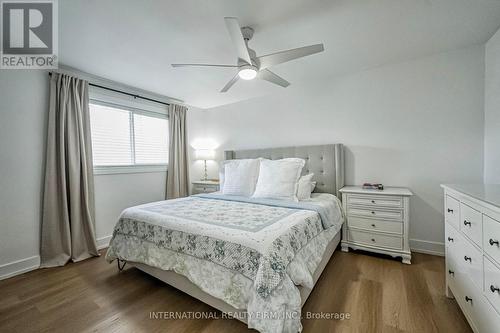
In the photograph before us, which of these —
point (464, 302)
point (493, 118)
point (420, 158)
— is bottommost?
point (464, 302)

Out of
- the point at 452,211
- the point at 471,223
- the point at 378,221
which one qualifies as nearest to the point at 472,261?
the point at 471,223

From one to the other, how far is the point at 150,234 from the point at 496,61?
3.65 m

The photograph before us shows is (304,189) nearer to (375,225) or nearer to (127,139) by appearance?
(375,225)

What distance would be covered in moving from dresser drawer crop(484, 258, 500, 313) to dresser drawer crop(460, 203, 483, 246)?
14 centimetres

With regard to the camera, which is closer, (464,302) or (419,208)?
(464,302)

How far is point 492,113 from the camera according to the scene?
2016 millimetres

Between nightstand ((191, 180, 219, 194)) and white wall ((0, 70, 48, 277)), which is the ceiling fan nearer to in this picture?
white wall ((0, 70, 48, 277))

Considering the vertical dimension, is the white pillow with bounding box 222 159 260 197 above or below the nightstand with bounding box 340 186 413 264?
above

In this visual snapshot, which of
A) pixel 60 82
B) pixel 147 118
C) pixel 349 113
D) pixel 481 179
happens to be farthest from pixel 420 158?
pixel 60 82

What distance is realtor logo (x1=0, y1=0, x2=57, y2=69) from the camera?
5.21 ft

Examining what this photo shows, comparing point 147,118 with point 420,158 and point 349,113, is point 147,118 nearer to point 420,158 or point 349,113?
point 349,113

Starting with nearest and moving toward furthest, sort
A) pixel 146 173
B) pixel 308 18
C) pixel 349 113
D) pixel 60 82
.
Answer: pixel 308 18 < pixel 60 82 < pixel 349 113 < pixel 146 173

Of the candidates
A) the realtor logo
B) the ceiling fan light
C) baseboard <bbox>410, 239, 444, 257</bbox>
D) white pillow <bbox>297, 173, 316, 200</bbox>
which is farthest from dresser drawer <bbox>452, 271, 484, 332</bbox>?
the realtor logo

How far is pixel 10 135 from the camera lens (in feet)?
7.00
